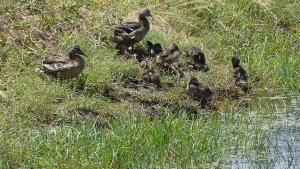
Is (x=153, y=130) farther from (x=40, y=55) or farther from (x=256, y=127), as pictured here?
(x=40, y=55)

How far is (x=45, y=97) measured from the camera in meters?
11.9

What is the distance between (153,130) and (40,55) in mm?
3633

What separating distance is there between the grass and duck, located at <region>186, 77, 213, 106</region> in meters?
0.13

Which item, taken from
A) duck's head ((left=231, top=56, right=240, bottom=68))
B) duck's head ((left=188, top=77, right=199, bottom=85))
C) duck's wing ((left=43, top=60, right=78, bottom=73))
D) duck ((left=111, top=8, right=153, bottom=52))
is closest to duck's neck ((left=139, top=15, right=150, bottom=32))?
duck ((left=111, top=8, right=153, bottom=52))

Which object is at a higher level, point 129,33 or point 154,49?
point 129,33

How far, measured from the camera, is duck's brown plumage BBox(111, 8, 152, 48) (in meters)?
14.4

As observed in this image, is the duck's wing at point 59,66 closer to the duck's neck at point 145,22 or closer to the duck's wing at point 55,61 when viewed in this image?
the duck's wing at point 55,61

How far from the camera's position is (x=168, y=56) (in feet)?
45.6

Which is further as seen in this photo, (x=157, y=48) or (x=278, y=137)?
(x=157, y=48)

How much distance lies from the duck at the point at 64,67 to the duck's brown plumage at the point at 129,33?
5.24ft

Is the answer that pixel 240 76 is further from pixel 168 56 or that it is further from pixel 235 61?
pixel 168 56

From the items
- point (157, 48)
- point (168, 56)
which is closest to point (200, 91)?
point (168, 56)

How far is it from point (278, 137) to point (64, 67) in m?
3.27

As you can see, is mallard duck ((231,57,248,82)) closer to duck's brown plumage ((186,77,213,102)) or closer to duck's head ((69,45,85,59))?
duck's brown plumage ((186,77,213,102))
